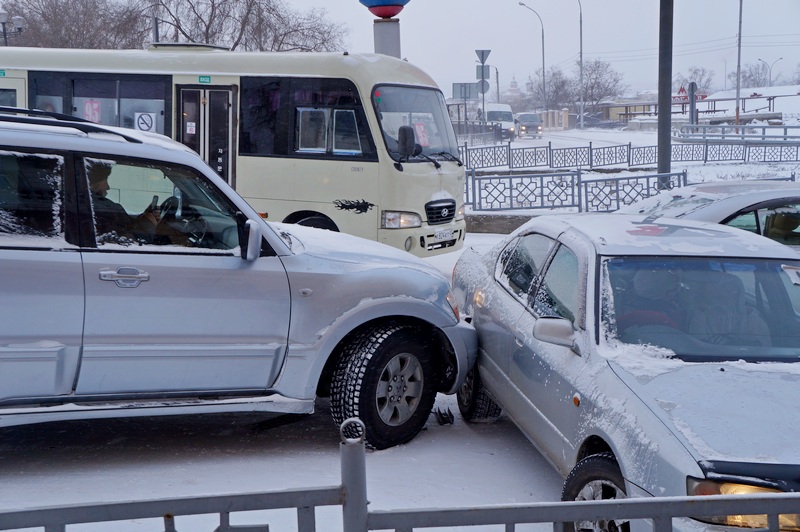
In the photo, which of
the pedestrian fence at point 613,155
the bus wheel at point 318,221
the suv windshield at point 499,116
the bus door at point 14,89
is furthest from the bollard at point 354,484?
the suv windshield at point 499,116

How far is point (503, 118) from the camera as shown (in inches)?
2026

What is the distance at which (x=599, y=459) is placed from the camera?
3709mm

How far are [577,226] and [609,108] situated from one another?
8044cm

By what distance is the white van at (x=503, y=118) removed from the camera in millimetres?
47188

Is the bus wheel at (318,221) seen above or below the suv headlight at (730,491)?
above

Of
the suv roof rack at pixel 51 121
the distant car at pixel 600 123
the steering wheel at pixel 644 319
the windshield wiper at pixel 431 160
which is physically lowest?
the steering wheel at pixel 644 319

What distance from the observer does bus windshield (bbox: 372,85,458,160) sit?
11078 mm

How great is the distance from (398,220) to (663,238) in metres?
6.19

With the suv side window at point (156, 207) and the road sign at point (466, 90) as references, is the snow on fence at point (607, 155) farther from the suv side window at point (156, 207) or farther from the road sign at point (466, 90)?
the suv side window at point (156, 207)

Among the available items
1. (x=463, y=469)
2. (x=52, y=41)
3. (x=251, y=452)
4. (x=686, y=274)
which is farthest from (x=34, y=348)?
(x=52, y=41)

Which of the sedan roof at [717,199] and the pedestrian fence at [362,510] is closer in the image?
the pedestrian fence at [362,510]

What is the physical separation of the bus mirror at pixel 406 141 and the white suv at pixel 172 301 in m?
5.66

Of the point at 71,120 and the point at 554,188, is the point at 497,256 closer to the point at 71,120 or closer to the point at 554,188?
the point at 71,120

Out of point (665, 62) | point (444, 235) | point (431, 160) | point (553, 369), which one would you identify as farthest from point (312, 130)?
point (553, 369)
